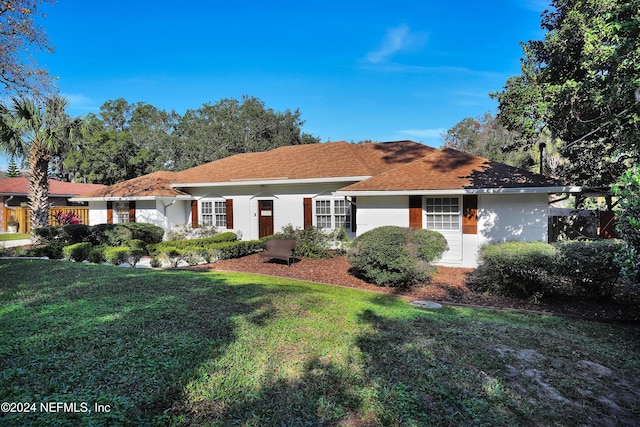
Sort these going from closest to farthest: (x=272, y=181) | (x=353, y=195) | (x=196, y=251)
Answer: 1. (x=196, y=251)
2. (x=353, y=195)
3. (x=272, y=181)

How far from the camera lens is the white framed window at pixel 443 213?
1207 centimetres

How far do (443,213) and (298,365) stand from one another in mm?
10007

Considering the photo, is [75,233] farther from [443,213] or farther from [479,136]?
[479,136]

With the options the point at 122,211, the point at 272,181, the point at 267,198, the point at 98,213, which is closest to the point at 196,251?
the point at 272,181

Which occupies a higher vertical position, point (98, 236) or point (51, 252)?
point (98, 236)

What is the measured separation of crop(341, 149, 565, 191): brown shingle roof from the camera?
37.1 ft

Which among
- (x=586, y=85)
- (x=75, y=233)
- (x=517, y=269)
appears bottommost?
(x=517, y=269)

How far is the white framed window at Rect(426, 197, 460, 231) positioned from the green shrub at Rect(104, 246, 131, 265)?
36.6 feet

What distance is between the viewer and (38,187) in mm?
15508

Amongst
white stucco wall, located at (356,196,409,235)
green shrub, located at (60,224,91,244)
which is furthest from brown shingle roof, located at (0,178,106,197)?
white stucco wall, located at (356,196,409,235)

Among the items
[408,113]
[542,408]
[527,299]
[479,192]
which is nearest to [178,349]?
[542,408]

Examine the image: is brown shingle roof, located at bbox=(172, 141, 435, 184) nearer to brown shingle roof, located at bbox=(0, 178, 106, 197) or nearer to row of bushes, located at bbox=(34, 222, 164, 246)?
row of bushes, located at bbox=(34, 222, 164, 246)

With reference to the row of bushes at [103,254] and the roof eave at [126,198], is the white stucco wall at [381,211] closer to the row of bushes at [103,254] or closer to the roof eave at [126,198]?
the row of bushes at [103,254]

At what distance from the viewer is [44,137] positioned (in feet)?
47.7
